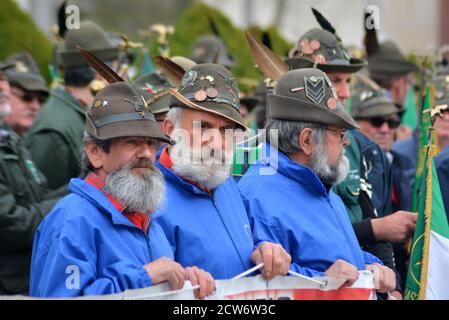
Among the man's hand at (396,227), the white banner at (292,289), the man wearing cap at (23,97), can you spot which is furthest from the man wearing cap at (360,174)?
the man wearing cap at (23,97)

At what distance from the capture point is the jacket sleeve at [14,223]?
7.04 meters

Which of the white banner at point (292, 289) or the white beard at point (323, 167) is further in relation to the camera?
the white beard at point (323, 167)

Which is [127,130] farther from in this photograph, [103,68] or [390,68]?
[390,68]

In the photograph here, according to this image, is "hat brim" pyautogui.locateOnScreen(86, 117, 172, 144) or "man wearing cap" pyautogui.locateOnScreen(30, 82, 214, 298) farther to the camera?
"hat brim" pyautogui.locateOnScreen(86, 117, 172, 144)

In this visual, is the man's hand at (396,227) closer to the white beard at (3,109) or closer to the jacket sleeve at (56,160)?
the jacket sleeve at (56,160)

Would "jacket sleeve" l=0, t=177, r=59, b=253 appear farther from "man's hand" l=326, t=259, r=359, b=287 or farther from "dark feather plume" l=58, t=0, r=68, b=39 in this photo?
"dark feather plume" l=58, t=0, r=68, b=39

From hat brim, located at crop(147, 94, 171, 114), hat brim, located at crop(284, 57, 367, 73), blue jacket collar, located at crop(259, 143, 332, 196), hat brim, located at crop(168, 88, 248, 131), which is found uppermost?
hat brim, located at crop(284, 57, 367, 73)

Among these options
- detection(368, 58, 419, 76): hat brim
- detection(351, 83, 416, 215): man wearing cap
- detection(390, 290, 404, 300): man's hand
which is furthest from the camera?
detection(368, 58, 419, 76): hat brim

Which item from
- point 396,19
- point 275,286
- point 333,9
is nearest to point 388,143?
point 275,286

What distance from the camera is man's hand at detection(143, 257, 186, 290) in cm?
525

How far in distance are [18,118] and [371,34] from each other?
3.81 meters

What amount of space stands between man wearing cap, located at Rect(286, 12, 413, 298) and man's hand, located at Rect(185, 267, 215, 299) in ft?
6.69

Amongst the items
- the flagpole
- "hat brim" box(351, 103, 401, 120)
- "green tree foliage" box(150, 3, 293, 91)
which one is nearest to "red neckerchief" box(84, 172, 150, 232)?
the flagpole

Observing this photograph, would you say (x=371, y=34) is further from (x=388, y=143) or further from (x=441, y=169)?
(x=441, y=169)
